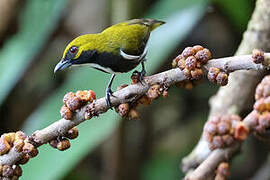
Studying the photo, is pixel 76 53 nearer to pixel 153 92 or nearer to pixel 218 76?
pixel 153 92

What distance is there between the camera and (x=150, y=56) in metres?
1.74

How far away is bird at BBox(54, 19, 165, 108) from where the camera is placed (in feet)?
→ 3.48

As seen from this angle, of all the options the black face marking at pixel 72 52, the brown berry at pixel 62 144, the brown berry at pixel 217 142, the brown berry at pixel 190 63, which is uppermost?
the brown berry at pixel 190 63

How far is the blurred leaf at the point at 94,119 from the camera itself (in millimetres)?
1536

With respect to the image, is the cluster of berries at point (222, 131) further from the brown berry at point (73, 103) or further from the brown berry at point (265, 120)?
the brown berry at point (73, 103)

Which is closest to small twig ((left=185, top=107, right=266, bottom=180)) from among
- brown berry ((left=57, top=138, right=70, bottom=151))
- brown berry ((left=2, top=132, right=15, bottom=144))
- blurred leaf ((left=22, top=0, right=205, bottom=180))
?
brown berry ((left=57, top=138, right=70, bottom=151))

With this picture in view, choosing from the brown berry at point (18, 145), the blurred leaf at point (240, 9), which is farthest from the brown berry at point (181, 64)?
the blurred leaf at point (240, 9)

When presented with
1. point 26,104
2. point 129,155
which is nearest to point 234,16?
point 129,155

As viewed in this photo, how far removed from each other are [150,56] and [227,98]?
0.45m

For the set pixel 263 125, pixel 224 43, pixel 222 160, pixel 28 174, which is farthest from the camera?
pixel 224 43

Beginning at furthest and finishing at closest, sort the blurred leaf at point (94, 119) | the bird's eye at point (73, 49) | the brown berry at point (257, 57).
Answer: the blurred leaf at point (94, 119)
the bird's eye at point (73, 49)
the brown berry at point (257, 57)

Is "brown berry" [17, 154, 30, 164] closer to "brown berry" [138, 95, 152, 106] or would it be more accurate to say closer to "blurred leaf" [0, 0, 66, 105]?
"brown berry" [138, 95, 152, 106]

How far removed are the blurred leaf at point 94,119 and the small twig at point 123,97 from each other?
70 centimetres

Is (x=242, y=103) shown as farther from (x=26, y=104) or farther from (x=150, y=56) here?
(x=26, y=104)
